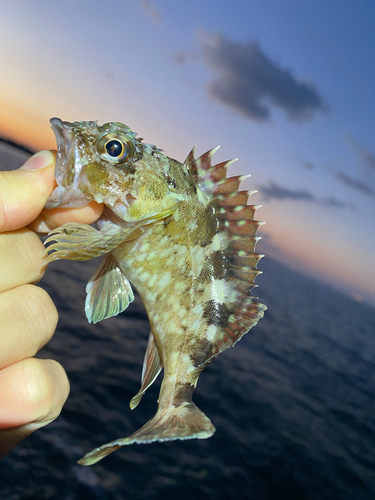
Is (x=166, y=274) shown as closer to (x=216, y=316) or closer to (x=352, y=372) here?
(x=216, y=316)

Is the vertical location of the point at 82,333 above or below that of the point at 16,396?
below

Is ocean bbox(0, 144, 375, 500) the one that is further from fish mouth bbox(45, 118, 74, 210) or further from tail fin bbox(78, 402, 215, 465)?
fish mouth bbox(45, 118, 74, 210)

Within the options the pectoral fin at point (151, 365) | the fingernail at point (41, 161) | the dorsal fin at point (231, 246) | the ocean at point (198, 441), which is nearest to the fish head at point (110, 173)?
the fingernail at point (41, 161)

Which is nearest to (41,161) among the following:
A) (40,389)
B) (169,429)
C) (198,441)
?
(40,389)

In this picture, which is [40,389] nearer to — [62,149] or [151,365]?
[151,365]

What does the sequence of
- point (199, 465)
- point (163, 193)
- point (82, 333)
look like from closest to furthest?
point (163, 193), point (199, 465), point (82, 333)

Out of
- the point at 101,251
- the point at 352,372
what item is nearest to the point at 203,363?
the point at 101,251
